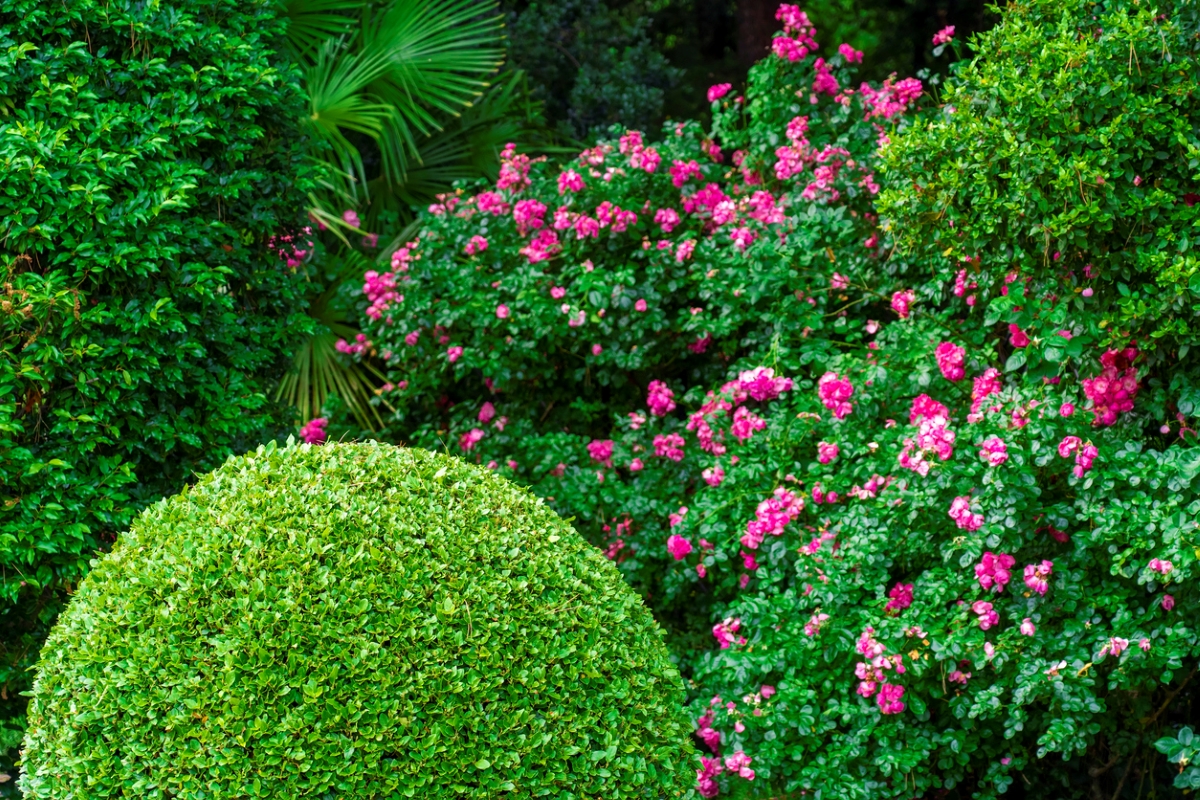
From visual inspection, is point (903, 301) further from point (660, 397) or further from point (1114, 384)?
point (660, 397)

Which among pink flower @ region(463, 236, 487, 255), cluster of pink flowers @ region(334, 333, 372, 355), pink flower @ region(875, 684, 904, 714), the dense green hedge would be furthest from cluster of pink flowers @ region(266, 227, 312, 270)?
pink flower @ region(875, 684, 904, 714)

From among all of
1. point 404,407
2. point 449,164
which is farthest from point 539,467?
point 449,164

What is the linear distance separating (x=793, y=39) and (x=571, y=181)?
1.26 meters

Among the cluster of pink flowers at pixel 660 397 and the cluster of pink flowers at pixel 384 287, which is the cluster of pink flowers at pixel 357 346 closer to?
the cluster of pink flowers at pixel 384 287

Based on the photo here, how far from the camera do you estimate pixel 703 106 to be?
1259 cm

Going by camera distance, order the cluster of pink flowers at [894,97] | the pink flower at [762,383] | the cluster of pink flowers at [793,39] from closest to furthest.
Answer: the pink flower at [762,383]
the cluster of pink flowers at [894,97]
the cluster of pink flowers at [793,39]

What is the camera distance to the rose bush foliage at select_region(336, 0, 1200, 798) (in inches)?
134

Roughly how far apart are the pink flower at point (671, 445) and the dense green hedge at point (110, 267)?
1.75 m

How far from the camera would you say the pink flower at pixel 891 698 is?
3.56 m

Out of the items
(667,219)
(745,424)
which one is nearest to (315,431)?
(667,219)

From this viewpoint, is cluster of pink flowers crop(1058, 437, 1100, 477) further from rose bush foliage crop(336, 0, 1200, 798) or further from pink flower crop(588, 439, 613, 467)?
pink flower crop(588, 439, 613, 467)

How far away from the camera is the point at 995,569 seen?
3490 mm

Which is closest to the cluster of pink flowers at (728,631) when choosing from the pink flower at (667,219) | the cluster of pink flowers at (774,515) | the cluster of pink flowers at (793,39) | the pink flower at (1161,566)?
the cluster of pink flowers at (774,515)

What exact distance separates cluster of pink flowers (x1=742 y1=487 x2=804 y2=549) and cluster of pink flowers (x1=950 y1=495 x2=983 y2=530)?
0.65 metres
